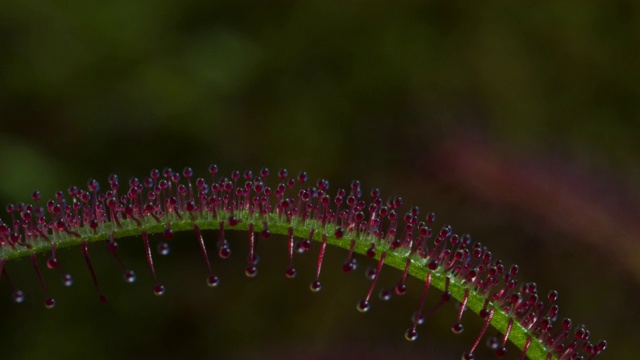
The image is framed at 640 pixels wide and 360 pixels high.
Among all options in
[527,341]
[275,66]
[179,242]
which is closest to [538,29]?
[275,66]

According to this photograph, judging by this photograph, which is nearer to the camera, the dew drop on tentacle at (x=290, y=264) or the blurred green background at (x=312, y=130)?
the dew drop on tentacle at (x=290, y=264)

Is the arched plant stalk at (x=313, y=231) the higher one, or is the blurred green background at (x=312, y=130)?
the blurred green background at (x=312, y=130)

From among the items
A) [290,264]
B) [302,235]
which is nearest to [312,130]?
[302,235]

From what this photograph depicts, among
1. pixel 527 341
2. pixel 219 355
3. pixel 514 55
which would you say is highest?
pixel 514 55

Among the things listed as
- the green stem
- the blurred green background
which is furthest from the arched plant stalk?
the blurred green background

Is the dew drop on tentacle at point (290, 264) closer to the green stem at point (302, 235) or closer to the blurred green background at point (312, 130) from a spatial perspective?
the green stem at point (302, 235)

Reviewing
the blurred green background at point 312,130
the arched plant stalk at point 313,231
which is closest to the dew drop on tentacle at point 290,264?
the arched plant stalk at point 313,231

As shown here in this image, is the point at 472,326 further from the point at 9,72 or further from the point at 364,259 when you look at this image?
the point at 9,72

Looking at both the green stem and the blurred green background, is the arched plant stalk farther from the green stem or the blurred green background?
the blurred green background

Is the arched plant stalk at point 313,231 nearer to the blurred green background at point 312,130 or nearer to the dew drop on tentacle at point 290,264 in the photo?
the dew drop on tentacle at point 290,264
